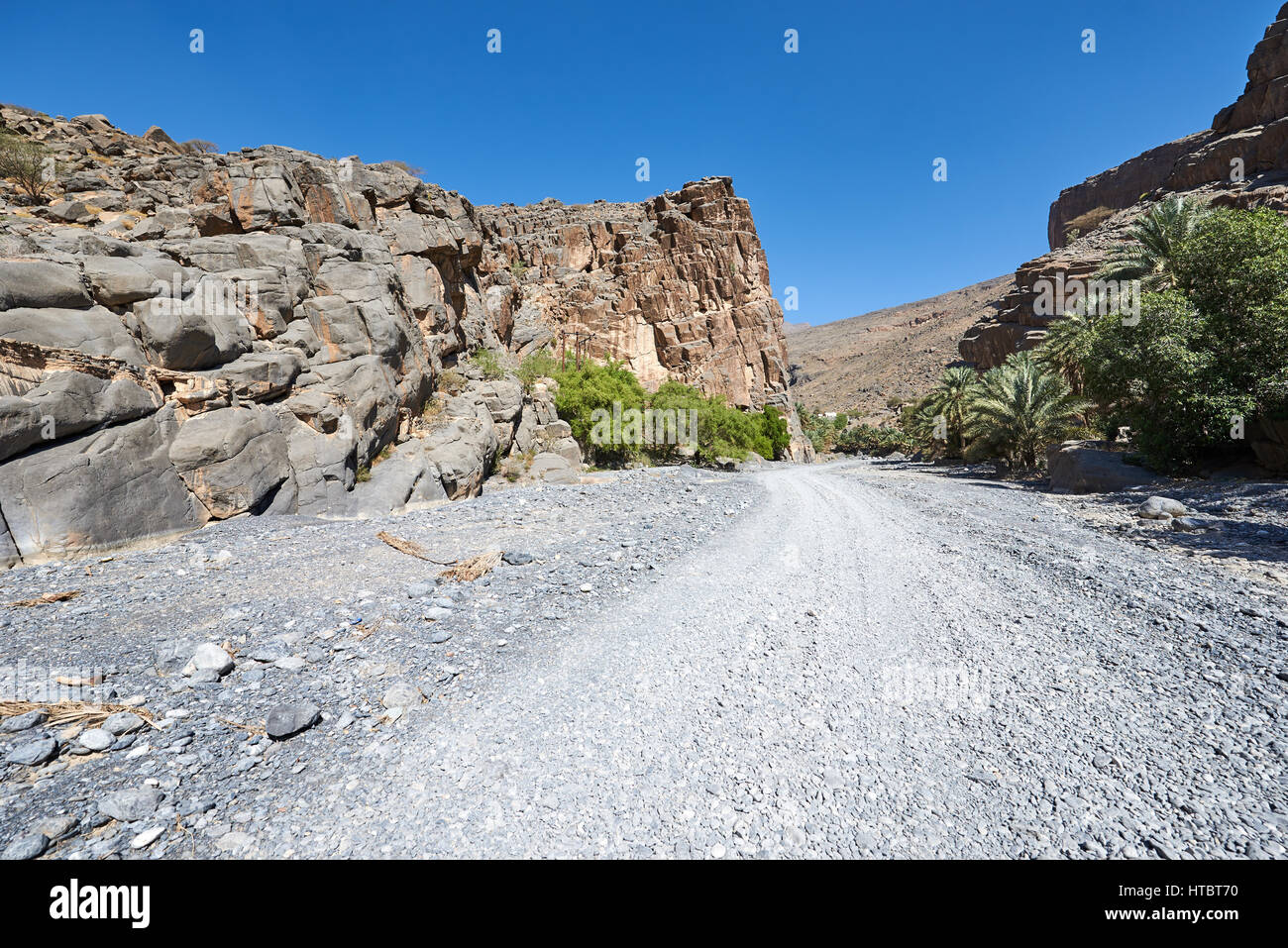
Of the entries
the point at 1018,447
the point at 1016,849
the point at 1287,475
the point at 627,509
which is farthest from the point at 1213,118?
the point at 1016,849

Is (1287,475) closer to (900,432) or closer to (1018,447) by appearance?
(1018,447)

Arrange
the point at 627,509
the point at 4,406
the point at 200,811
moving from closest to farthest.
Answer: the point at 200,811 → the point at 4,406 → the point at 627,509

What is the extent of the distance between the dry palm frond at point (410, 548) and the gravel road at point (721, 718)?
1.06ft

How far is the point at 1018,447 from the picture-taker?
2061 centimetres

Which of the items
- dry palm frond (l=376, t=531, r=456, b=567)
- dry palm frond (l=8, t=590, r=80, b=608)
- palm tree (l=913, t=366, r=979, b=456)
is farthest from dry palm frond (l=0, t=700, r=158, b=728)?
palm tree (l=913, t=366, r=979, b=456)

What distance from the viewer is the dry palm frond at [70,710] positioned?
9.35 feet

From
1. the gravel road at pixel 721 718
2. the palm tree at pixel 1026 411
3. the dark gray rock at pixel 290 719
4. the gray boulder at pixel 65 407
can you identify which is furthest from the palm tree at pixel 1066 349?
the gray boulder at pixel 65 407

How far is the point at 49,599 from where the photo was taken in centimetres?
489

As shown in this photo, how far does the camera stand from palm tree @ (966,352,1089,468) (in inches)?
771

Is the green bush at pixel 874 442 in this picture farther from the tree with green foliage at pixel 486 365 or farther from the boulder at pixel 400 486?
the boulder at pixel 400 486

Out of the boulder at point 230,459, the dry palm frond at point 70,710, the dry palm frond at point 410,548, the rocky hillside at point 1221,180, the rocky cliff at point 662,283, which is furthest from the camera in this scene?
the rocky cliff at point 662,283

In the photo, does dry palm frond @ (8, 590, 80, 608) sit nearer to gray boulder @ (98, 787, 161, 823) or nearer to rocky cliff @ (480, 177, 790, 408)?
gray boulder @ (98, 787, 161, 823)

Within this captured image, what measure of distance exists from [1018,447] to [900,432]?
3608 centimetres

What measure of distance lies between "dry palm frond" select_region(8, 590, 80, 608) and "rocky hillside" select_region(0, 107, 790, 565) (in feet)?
7.79
